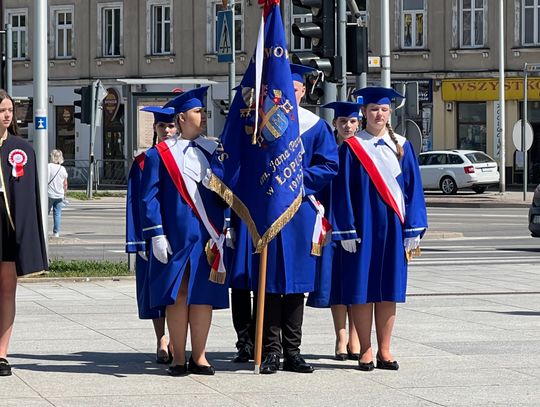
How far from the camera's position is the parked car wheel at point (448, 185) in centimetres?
4566

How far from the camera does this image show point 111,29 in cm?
5528

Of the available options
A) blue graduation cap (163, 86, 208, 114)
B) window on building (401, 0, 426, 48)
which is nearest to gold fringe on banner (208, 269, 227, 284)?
blue graduation cap (163, 86, 208, 114)

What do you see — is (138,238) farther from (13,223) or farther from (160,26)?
(160,26)

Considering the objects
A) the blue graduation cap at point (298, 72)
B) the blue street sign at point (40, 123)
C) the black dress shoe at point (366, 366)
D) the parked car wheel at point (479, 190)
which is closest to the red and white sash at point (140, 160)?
the blue graduation cap at point (298, 72)

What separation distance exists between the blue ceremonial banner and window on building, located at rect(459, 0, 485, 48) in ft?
131

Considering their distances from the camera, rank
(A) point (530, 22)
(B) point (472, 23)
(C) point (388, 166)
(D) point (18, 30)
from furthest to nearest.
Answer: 1. (D) point (18, 30)
2. (B) point (472, 23)
3. (A) point (530, 22)
4. (C) point (388, 166)

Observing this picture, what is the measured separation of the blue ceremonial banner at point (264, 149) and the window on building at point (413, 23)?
40.5m

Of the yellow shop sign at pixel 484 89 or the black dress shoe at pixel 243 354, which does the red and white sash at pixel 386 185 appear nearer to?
the black dress shoe at pixel 243 354

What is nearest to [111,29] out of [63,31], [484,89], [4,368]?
[63,31]

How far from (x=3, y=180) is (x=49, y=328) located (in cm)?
271

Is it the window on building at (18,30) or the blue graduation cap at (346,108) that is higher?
the window on building at (18,30)

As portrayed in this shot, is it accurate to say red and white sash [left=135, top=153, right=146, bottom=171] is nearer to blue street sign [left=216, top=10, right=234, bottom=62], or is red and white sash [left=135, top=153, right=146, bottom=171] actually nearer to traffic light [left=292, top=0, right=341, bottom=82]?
traffic light [left=292, top=0, right=341, bottom=82]

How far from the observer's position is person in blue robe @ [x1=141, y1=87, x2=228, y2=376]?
30.7 feet

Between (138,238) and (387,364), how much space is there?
1.89 meters
